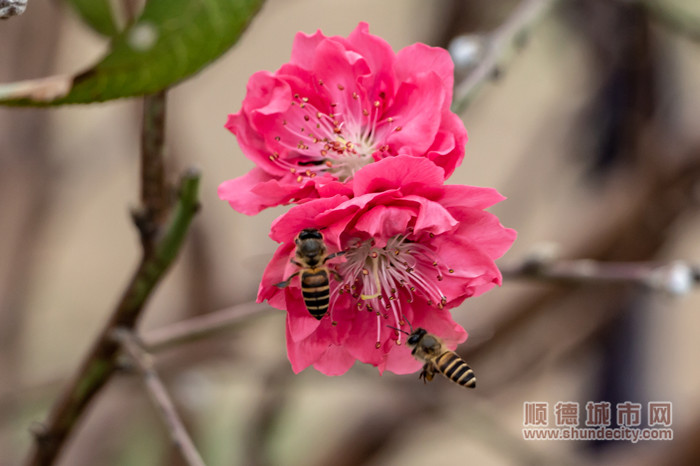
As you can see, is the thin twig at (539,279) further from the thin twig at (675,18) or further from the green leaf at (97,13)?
the thin twig at (675,18)

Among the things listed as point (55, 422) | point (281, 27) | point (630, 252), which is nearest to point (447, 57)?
point (55, 422)

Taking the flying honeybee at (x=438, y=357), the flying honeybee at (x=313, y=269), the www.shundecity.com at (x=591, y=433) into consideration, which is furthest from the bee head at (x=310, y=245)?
the www.shundecity.com at (x=591, y=433)

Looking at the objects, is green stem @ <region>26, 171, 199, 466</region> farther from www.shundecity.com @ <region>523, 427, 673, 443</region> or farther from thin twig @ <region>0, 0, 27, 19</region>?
www.shundecity.com @ <region>523, 427, 673, 443</region>

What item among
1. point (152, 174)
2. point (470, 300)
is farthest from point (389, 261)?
point (470, 300)

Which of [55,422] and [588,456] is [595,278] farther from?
[588,456]

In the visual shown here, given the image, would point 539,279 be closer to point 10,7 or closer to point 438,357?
point 438,357

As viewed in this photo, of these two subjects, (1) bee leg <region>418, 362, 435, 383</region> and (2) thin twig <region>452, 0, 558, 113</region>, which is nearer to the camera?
(1) bee leg <region>418, 362, 435, 383</region>

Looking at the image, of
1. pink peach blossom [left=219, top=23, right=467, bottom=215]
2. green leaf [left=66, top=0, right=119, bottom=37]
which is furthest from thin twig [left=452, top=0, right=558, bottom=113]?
green leaf [left=66, top=0, right=119, bottom=37]
